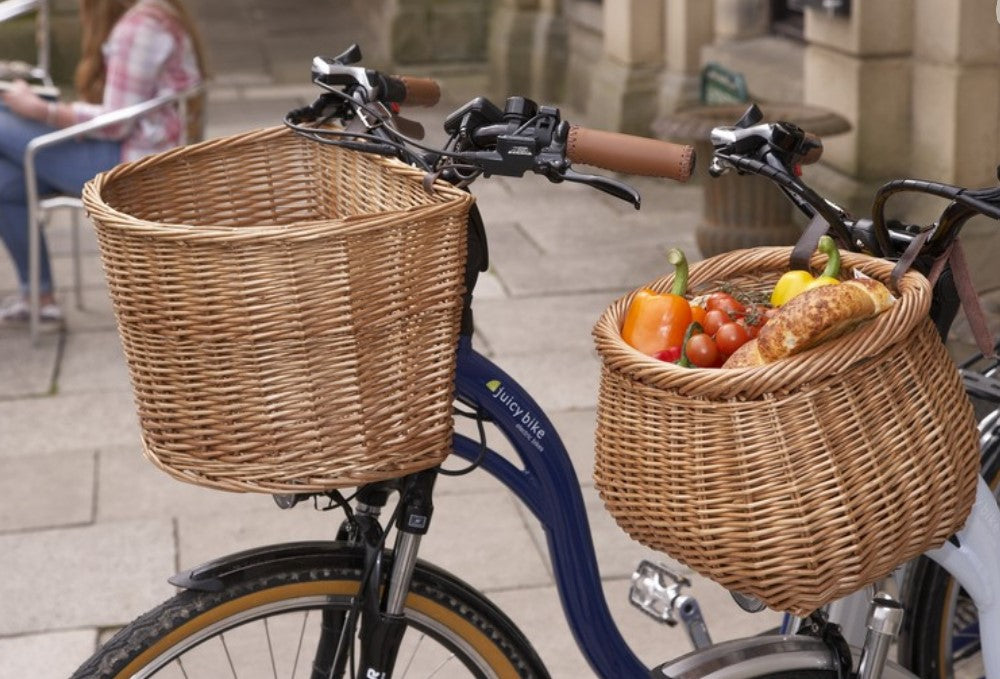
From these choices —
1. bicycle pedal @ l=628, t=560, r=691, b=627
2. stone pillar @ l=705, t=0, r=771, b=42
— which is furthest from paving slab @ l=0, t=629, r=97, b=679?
stone pillar @ l=705, t=0, r=771, b=42

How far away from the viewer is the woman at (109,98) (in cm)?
562

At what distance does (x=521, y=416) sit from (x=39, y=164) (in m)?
4.08

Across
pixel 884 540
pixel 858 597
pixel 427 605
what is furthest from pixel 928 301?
pixel 427 605

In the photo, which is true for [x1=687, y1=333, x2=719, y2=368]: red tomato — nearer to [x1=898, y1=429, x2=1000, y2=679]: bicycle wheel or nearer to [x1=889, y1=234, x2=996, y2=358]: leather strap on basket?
[x1=889, y1=234, x2=996, y2=358]: leather strap on basket

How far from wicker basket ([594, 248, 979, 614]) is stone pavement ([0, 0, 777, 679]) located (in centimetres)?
163

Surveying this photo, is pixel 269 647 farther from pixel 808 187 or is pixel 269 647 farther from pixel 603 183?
pixel 808 187

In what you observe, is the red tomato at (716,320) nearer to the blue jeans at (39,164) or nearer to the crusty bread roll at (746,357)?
the crusty bread roll at (746,357)

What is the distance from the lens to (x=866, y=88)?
5969 mm

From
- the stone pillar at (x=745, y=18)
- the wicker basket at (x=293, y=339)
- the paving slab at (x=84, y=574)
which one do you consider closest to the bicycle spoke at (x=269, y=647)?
the wicker basket at (x=293, y=339)

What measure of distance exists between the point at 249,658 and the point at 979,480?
45.0 inches

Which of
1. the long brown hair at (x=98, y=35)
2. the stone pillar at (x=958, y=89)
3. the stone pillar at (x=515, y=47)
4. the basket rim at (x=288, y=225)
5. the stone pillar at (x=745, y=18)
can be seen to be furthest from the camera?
the stone pillar at (x=515, y=47)

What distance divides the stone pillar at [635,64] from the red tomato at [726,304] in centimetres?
700

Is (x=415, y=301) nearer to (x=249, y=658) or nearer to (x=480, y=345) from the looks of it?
(x=249, y=658)

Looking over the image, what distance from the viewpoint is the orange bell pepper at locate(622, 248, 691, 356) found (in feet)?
6.46
